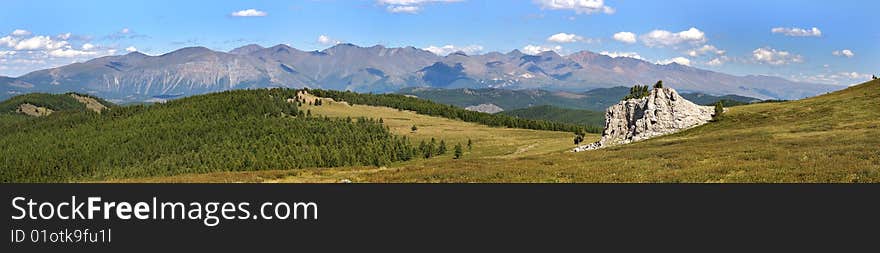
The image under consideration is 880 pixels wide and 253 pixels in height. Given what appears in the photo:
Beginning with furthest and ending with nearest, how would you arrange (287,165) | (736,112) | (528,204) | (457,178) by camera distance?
(287,165)
(736,112)
(457,178)
(528,204)

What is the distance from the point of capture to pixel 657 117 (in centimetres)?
8238

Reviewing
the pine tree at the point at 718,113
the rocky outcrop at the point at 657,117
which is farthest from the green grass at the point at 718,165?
the rocky outcrop at the point at 657,117

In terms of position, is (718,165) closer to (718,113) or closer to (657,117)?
(657,117)

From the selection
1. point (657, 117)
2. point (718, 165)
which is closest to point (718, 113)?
point (657, 117)

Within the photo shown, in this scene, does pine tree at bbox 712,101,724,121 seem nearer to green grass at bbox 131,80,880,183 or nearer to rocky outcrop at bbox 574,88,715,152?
rocky outcrop at bbox 574,88,715,152

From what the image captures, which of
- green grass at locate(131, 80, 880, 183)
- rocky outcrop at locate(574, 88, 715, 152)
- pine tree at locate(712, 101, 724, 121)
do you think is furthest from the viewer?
rocky outcrop at locate(574, 88, 715, 152)

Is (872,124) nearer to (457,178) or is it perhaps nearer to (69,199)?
(457,178)

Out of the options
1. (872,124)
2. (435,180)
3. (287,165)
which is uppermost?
(872,124)

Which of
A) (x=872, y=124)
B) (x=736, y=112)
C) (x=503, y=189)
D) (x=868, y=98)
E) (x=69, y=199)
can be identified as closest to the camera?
(x=69, y=199)

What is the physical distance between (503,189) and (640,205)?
6664 mm

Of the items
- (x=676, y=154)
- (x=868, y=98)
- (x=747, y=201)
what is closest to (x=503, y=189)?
(x=747, y=201)

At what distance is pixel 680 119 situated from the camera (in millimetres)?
80688

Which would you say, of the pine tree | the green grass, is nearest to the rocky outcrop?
the pine tree

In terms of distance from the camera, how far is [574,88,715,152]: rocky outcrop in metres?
80.1
